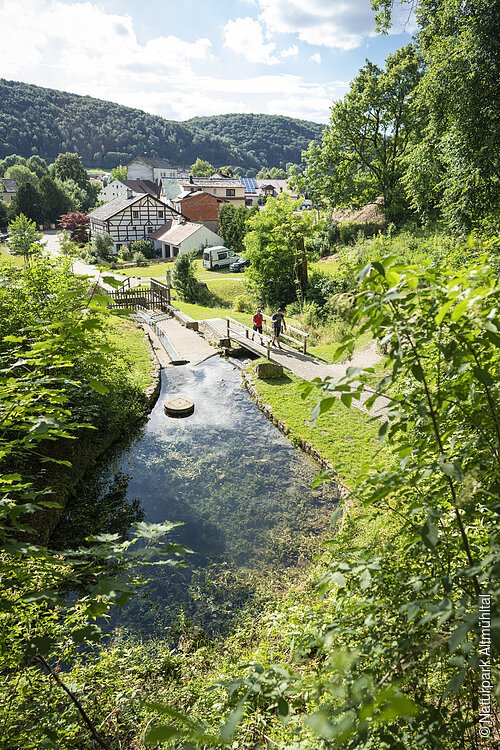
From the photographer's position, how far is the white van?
123 ft

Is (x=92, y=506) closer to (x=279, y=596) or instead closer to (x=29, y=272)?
(x=279, y=596)

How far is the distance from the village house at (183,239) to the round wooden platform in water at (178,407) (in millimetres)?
31254

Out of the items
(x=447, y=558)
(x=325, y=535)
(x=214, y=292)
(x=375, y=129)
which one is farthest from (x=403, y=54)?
(x=447, y=558)

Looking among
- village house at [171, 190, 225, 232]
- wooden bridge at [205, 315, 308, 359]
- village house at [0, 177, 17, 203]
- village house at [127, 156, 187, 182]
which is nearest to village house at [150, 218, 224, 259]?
village house at [171, 190, 225, 232]

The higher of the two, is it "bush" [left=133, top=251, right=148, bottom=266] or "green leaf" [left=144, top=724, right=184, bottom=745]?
"green leaf" [left=144, top=724, right=184, bottom=745]

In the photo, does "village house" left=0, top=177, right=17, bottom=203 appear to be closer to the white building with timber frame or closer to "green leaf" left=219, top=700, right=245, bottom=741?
the white building with timber frame

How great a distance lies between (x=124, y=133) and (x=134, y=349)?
15870cm

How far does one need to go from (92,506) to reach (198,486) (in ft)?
Answer: 7.06

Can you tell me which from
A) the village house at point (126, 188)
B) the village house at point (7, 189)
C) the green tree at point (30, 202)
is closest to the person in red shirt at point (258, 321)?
the green tree at point (30, 202)

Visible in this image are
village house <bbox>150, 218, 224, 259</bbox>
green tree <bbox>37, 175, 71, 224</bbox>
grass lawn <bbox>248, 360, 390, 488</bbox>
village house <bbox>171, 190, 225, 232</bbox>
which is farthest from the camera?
green tree <bbox>37, 175, 71, 224</bbox>

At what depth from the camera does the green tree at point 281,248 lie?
22.1 meters

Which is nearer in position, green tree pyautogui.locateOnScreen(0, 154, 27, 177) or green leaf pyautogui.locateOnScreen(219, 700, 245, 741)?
green leaf pyautogui.locateOnScreen(219, 700, 245, 741)

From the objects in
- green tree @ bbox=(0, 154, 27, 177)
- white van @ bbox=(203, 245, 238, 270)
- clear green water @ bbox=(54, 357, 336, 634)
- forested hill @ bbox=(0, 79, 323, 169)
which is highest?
forested hill @ bbox=(0, 79, 323, 169)

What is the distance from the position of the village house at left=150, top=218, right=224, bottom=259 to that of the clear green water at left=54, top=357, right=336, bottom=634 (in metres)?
32.5
